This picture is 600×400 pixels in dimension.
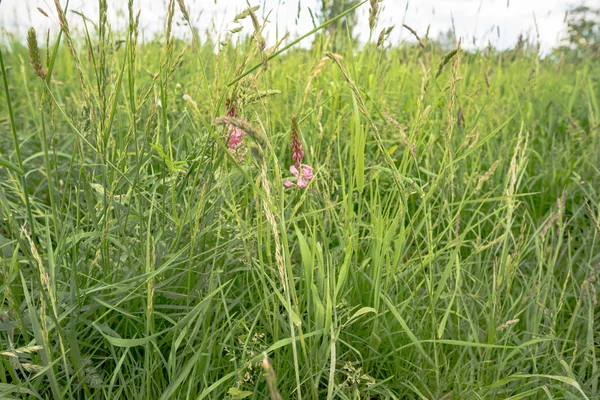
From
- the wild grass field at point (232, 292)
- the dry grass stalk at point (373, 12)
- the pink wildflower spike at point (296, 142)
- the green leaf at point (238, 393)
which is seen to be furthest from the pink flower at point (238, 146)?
the green leaf at point (238, 393)

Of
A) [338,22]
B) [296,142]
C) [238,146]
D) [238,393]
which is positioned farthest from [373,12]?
[338,22]

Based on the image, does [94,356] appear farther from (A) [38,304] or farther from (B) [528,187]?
(B) [528,187]

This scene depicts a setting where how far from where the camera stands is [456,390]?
3.55 feet

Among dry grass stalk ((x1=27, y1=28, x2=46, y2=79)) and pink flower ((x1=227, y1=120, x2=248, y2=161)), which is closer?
dry grass stalk ((x1=27, y1=28, x2=46, y2=79))

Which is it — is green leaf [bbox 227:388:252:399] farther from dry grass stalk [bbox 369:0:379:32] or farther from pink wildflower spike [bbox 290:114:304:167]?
dry grass stalk [bbox 369:0:379:32]

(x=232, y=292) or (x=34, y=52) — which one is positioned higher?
(x=34, y=52)

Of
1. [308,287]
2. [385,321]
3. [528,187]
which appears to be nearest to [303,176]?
[308,287]

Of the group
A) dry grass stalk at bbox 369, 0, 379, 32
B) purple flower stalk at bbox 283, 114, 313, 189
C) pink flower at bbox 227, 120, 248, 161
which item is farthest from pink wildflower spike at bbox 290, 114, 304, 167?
dry grass stalk at bbox 369, 0, 379, 32

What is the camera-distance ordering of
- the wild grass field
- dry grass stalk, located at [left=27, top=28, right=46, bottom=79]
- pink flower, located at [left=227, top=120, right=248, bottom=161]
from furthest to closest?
1. pink flower, located at [left=227, top=120, right=248, bottom=161]
2. the wild grass field
3. dry grass stalk, located at [left=27, top=28, right=46, bottom=79]

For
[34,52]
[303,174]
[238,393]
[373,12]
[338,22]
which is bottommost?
[238,393]

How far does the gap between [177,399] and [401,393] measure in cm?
52

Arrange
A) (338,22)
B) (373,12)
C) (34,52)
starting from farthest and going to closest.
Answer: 1. (338,22)
2. (373,12)
3. (34,52)

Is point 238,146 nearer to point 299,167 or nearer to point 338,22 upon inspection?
point 299,167

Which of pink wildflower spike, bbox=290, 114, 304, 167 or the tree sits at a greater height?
the tree
